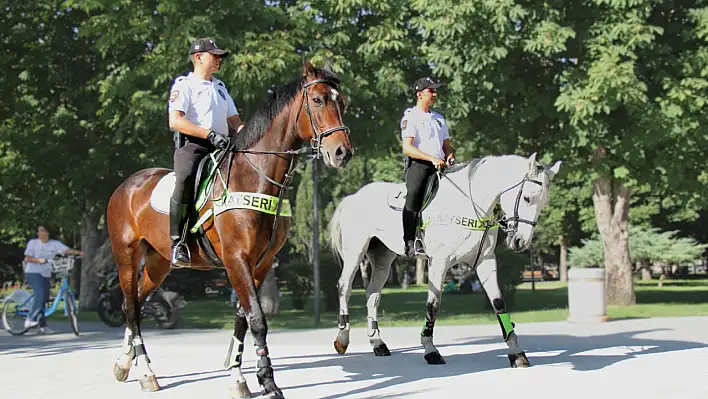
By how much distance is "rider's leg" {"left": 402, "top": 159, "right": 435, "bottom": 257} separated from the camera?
1045 cm

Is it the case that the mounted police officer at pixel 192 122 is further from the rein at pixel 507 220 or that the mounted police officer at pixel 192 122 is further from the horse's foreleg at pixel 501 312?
the horse's foreleg at pixel 501 312

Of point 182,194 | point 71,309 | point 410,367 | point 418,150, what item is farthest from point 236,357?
point 71,309

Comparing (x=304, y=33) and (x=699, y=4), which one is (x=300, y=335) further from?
(x=699, y=4)

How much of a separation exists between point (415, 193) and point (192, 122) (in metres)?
3.35

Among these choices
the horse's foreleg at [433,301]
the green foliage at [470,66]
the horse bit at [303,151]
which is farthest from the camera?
the green foliage at [470,66]

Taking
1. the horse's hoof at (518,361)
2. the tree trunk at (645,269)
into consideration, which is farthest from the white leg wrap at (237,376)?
the tree trunk at (645,269)

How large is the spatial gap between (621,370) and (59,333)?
42.9 feet

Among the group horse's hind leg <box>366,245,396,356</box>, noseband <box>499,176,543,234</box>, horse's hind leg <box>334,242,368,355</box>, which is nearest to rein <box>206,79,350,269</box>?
noseband <box>499,176,543,234</box>

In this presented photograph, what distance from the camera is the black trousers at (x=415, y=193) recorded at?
34.3 feet

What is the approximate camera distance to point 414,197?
10.5m

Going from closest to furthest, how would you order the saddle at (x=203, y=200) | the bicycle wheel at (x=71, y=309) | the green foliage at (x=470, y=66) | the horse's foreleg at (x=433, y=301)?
the saddle at (x=203, y=200) → the horse's foreleg at (x=433, y=301) → the bicycle wheel at (x=71, y=309) → the green foliage at (x=470, y=66)

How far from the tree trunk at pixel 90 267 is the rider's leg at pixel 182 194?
2256 cm

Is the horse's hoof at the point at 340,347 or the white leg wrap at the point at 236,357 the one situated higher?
the white leg wrap at the point at 236,357

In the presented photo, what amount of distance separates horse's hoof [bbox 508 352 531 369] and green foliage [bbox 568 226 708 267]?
127ft
